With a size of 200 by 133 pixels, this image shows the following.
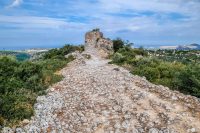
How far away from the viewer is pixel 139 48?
50.9 metres

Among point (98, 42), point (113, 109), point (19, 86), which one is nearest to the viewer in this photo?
point (113, 109)

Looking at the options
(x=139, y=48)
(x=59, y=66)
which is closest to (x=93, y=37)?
(x=139, y=48)

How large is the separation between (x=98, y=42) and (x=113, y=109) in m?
33.0

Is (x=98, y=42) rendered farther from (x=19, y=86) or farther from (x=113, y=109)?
(x=113, y=109)

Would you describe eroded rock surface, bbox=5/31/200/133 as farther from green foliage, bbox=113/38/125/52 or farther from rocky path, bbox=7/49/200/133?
green foliage, bbox=113/38/125/52

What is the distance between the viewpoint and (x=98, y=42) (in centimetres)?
4900

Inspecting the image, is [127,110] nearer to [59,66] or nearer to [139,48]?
[59,66]

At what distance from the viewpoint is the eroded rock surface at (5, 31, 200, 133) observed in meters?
14.2

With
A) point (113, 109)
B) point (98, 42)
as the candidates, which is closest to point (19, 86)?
Result: point (113, 109)

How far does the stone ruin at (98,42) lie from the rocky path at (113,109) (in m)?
25.1

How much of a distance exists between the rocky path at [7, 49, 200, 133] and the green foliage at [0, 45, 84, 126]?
1.76 feet

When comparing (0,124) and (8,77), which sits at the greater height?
(8,77)

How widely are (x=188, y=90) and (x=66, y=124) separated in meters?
8.16

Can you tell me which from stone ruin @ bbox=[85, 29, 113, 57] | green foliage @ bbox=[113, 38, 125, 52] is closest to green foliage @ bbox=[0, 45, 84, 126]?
stone ruin @ bbox=[85, 29, 113, 57]
